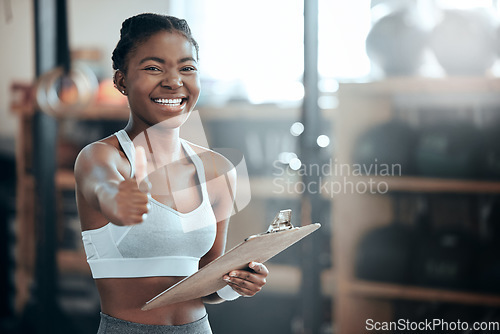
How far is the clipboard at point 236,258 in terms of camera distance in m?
0.27

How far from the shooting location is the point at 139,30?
28 centimetres

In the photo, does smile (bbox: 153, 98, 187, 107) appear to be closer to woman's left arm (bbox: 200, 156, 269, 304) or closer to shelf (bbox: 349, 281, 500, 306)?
woman's left arm (bbox: 200, 156, 269, 304)

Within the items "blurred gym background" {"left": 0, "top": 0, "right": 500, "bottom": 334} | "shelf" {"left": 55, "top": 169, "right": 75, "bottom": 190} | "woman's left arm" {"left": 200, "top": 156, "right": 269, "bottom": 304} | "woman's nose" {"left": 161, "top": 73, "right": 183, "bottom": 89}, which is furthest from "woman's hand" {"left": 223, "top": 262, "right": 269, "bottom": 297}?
"shelf" {"left": 55, "top": 169, "right": 75, "bottom": 190}

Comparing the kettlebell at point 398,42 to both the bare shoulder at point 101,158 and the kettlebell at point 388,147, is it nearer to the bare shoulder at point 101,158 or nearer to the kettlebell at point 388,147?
the kettlebell at point 388,147

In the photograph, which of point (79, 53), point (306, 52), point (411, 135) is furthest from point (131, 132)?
point (79, 53)

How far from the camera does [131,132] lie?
290mm

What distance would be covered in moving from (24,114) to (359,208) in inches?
46.7

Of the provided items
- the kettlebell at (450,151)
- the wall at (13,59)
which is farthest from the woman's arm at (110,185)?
the kettlebell at (450,151)

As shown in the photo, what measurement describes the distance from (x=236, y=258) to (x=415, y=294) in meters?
1.13

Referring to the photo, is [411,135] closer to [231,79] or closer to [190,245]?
[231,79]

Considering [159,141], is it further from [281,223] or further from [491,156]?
[491,156]

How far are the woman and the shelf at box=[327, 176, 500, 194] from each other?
97cm

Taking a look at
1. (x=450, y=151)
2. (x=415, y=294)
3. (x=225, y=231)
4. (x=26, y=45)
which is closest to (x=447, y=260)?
(x=415, y=294)

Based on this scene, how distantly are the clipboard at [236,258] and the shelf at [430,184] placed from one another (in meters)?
0.96
